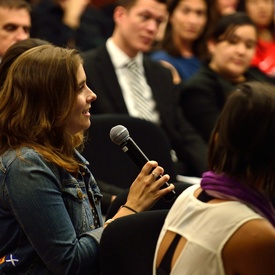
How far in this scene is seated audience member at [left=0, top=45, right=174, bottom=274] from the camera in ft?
6.01

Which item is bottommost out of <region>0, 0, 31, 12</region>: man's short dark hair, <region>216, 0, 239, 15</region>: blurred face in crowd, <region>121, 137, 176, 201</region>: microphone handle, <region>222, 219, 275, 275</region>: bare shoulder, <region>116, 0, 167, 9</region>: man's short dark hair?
<region>216, 0, 239, 15</region>: blurred face in crowd

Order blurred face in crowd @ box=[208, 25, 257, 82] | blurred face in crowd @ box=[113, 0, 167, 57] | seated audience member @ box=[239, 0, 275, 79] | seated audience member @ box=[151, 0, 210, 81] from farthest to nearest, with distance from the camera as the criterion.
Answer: seated audience member @ box=[239, 0, 275, 79] → seated audience member @ box=[151, 0, 210, 81] → blurred face in crowd @ box=[208, 25, 257, 82] → blurred face in crowd @ box=[113, 0, 167, 57]

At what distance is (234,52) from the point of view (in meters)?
3.90

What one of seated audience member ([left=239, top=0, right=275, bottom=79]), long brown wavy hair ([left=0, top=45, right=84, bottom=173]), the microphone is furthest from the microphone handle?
seated audience member ([left=239, top=0, right=275, bottom=79])

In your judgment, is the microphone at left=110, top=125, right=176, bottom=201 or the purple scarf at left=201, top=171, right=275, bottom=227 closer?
the purple scarf at left=201, top=171, right=275, bottom=227

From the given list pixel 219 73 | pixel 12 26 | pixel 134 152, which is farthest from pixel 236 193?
pixel 219 73

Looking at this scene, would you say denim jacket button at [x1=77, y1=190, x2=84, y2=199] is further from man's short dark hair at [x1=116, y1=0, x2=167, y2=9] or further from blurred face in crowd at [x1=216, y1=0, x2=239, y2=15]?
blurred face in crowd at [x1=216, y1=0, x2=239, y2=15]

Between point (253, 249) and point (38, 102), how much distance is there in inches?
29.8

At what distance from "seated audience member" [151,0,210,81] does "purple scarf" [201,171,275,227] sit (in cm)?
279

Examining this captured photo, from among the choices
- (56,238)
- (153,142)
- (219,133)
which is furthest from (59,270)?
(153,142)

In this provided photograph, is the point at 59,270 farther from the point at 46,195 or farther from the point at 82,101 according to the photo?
the point at 82,101

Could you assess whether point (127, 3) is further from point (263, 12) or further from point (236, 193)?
point (236, 193)

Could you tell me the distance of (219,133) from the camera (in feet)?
5.16

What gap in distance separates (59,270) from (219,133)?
0.59m
